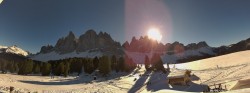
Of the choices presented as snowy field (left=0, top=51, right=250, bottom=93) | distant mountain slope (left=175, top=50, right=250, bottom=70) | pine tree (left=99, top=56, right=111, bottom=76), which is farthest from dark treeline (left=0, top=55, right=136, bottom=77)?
distant mountain slope (left=175, top=50, right=250, bottom=70)

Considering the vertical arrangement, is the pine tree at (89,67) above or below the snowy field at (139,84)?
above

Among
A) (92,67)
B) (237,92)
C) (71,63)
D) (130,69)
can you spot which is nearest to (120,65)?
(130,69)

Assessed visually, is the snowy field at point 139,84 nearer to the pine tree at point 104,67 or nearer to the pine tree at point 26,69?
the pine tree at point 104,67

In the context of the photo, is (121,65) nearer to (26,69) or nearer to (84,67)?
(84,67)

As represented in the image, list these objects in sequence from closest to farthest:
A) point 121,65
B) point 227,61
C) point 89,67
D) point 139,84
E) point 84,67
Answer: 1. point 139,84
2. point 227,61
3. point 121,65
4. point 89,67
5. point 84,67

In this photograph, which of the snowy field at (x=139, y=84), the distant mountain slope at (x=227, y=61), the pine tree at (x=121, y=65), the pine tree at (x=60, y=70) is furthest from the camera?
the pine tree at (x=121, y=65)

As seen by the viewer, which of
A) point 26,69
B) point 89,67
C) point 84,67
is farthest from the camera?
point 84,67

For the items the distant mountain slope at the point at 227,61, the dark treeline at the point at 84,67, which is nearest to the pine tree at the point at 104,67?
the dark treeline at the point at 84,67

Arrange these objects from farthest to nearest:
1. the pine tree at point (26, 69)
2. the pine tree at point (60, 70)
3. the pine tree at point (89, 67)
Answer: the pine tree at point (26, 69)
the pine tree at point (89, 67)
the pine tree at point (60, 70)

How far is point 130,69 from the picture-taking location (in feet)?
419

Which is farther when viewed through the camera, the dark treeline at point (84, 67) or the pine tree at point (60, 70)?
the pine tree at point (60, 70)

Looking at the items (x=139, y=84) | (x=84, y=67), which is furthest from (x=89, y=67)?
(x=139, y=84)

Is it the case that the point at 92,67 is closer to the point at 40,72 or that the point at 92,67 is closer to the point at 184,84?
the point at 40,72

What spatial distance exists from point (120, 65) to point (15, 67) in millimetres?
61205
